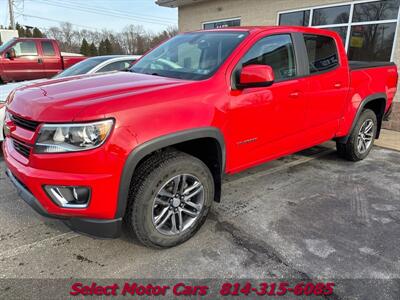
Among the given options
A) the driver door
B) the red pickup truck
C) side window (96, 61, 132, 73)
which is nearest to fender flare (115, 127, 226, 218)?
the driver door

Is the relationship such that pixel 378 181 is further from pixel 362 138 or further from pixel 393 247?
pixel 393 247

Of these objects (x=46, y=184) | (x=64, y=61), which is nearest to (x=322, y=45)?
(x=46, y=184)

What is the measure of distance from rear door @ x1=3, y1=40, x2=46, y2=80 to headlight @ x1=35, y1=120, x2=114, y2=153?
31.5 ft

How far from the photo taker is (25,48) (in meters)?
10.2

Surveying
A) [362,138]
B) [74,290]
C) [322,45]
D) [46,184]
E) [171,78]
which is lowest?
[74,290]

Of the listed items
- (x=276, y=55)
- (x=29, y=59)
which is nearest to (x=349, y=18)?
(x=276, y=55)

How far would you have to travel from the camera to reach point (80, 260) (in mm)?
2494

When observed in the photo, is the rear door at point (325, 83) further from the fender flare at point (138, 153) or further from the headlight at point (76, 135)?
the headlight at point (76, 135)

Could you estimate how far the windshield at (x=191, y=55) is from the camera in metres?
2.87

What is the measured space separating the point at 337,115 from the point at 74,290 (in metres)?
3.60

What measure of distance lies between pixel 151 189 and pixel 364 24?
762 cm

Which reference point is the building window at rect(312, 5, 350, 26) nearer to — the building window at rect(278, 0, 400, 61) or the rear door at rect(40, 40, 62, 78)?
the building window at rect(278, 0, 400, 61)

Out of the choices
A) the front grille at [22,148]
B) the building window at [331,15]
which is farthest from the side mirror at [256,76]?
the building window at [331,15]

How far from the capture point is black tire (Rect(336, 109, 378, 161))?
178 inches
